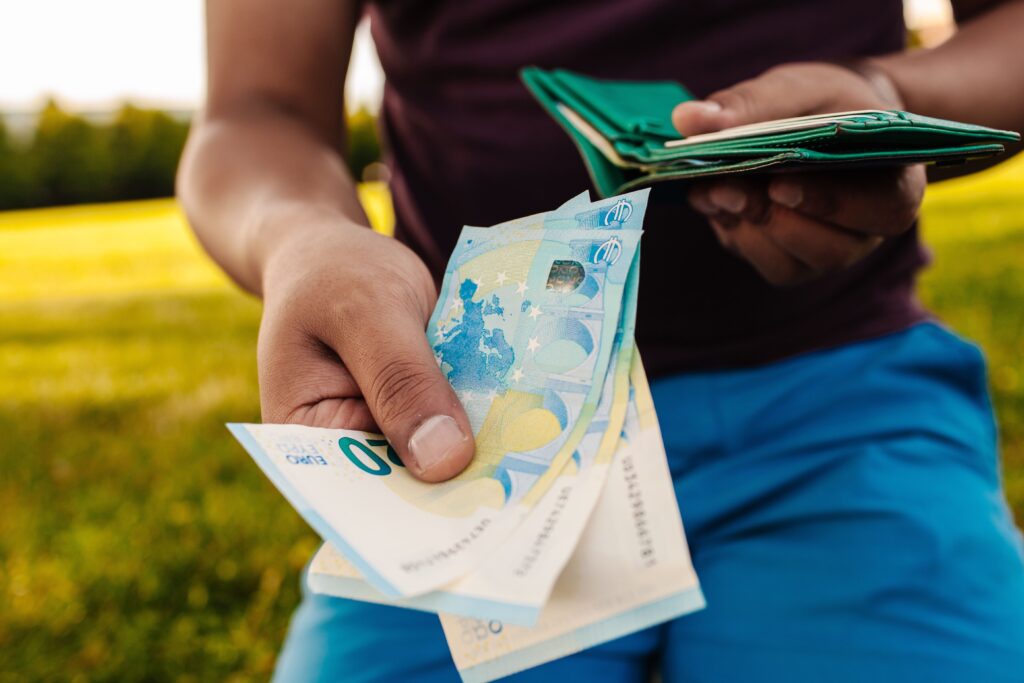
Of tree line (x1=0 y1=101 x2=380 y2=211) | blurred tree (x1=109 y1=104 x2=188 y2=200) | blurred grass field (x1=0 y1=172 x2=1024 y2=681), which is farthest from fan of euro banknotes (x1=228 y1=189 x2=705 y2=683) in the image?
blurred tree (x1=109 y1=104 x2=188 y2=200)

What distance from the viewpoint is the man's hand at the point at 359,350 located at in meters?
0.70

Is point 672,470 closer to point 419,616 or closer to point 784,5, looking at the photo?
point 419,616

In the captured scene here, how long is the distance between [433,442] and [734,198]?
0.44 metres

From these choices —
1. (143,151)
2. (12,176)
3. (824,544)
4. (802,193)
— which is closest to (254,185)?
(802,193)

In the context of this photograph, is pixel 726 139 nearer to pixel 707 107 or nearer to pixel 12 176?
pixel 707 107

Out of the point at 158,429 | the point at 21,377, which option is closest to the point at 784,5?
the point at 158,429

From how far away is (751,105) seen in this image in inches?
35.6

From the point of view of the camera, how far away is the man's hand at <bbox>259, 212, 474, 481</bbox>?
0.70 meters

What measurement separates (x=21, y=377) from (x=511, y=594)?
3585 millimetres

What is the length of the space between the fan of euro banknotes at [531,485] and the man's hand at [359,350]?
4 centimetres

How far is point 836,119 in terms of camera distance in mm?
734

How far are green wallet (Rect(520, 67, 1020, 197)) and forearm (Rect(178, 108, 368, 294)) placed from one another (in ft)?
1.01

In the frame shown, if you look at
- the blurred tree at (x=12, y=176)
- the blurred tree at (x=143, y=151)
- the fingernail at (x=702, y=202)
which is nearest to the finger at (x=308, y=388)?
the fingernail at (x=702, y=202)

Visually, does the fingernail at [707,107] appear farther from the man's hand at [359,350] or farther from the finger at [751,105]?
the man's hand at [359,350]
